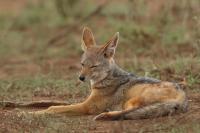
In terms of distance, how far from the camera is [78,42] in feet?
46.9

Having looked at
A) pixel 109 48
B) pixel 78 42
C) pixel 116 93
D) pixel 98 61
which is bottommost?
pixel 116 93

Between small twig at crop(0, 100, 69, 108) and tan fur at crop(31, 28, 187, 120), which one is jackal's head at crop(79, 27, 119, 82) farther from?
small twig at crop(0, 100, 69, 108)

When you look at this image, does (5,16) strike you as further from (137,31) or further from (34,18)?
(137,31)

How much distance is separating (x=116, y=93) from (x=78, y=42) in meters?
5.97

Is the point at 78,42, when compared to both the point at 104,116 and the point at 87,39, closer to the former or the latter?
the point at 87,39

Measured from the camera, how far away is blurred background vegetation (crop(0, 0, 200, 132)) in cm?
1065

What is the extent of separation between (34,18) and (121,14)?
1962mm

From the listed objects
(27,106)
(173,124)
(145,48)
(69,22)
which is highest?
(69,22)

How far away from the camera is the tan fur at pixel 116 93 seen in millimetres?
7711

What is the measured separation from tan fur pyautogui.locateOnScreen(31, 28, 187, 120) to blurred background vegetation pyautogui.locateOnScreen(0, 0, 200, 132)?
4.08 feet

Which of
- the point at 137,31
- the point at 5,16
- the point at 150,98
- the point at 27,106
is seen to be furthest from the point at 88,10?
the point at 150,98

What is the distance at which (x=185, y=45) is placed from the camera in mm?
13219

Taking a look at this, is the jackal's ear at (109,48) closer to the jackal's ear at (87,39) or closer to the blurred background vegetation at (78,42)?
the jackal's ear at (87,39)

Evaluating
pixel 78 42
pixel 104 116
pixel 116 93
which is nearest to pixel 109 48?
pixel 116 93
